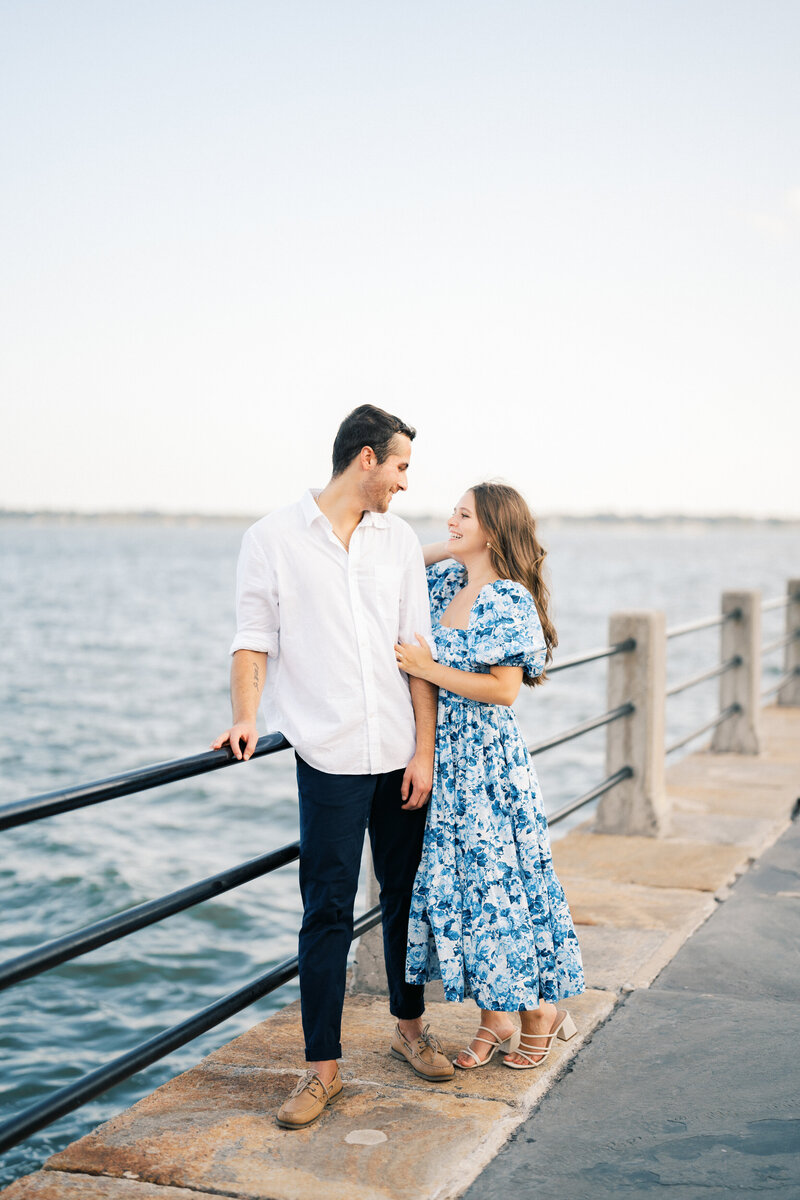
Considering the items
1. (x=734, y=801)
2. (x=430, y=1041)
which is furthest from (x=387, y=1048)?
(x=734, y=801)

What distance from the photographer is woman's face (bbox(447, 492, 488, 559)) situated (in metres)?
3.34

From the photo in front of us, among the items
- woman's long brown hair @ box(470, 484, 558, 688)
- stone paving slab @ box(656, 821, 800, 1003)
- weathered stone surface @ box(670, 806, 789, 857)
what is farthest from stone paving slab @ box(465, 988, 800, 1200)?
weathered stone surface @ box(670, 806, 789, 857)

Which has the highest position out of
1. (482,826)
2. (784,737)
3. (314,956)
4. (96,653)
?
(482,826)

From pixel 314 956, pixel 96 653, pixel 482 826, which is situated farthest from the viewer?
pixel 96 653

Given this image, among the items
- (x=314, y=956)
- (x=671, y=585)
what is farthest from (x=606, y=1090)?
(x=671, y=585)

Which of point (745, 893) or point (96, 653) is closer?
point (745, 893)

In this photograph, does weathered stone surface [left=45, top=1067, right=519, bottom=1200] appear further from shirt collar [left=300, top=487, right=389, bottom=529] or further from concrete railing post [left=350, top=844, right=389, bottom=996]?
shirt collar [left=300, top=487, right=389, bottom=529]

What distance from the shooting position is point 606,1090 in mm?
3148

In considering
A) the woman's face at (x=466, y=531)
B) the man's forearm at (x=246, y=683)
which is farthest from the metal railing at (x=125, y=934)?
the woman's face at (x=466, y=531)

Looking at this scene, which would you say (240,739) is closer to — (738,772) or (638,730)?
(638,730)

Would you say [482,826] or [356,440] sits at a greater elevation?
[356,440]

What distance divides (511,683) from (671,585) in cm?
7868

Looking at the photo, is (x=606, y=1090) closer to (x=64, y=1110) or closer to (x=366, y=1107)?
(x=366, y=1107)

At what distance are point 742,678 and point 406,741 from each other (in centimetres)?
604
